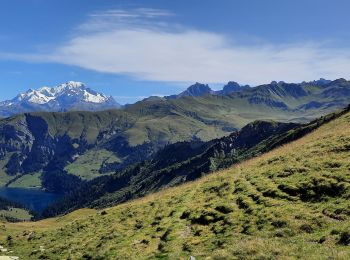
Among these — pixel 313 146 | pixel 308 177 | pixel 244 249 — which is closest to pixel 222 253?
pixel 244 249

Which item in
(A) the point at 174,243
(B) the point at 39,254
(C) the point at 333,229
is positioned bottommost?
(B) the point at 39,254

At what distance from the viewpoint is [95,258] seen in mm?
36938

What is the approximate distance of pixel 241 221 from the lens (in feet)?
112

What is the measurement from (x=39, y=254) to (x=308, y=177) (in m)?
28.5

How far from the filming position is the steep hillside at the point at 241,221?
26.2 meters

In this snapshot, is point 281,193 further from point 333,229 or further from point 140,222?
point 140,222

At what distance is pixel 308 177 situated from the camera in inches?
1543

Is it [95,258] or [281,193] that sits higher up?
[281,193]

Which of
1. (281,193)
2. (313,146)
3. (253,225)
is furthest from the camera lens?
(313,146)

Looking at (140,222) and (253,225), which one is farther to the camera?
(140,222)

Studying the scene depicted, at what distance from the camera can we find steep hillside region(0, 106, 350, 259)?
86.0 ft

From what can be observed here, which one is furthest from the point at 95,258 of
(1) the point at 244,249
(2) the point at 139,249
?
(1) the point at 244,249

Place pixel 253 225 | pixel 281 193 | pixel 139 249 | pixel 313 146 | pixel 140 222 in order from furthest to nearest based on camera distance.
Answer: pixel 313 146 → pixel 140 222 → pixel 281 193 → pixel 139 249 → pixel 253 225

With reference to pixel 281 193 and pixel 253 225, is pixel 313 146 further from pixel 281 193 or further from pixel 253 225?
pixel 253 225
